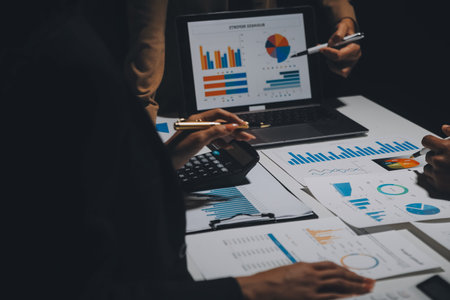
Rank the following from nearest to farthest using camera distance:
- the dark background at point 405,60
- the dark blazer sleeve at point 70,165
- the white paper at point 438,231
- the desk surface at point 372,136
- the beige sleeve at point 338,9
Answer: the dark blazer sleeve at point 70,165 → the desk surface at point 372,136 → the white paper at point 438,231 → the beige sleeve at point 338,9 → the dark background at point 405,60

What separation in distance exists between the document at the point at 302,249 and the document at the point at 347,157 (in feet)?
0.89

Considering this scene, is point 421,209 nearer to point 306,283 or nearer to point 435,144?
point 435,144

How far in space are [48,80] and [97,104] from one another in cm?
6

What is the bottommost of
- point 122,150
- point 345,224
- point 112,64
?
point 345,224

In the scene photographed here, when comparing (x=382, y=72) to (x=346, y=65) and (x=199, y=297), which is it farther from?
(x=199, y=297)

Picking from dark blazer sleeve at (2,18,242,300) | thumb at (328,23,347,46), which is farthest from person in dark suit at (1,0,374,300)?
thumb at (328,23,347,46)

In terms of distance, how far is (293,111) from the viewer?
1.76 m

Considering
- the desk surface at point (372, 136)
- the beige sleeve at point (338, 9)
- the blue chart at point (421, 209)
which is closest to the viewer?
the desk surface at point (372, 136)

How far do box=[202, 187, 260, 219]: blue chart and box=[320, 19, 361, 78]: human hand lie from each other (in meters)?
0.77

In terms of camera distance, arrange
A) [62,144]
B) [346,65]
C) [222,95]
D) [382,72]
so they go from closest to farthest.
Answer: [62,144] → [222,95] → [346,65] → [382,72]

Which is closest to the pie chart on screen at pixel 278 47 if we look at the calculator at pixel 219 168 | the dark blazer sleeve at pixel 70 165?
the calculator at pixel 219 168

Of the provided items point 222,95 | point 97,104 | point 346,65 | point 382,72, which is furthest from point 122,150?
point 382,72

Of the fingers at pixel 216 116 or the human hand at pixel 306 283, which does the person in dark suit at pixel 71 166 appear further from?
the fingers at pixel 216 116

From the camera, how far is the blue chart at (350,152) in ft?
4.71
